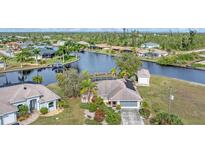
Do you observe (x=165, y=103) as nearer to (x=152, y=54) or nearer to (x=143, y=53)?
(x=152, y=54)

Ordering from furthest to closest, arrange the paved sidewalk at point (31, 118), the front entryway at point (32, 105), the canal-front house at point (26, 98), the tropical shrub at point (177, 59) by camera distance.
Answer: the tropical shrub at point (177, 59) → the front entryway at point (32, 105) → the canal-front house at point (26, 98) → the paved sidewalk at point (31, 118)

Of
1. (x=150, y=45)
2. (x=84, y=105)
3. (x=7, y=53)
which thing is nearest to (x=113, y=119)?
(x=84, y=105)

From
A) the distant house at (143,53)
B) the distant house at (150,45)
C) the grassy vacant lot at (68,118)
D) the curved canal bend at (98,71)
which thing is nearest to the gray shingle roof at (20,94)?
the grassy vacant lot at (68,118)

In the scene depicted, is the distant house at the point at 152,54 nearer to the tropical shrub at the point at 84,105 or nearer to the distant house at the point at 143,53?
the distant house at the point at 143,53

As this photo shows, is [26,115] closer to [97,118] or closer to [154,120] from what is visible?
[97,118]

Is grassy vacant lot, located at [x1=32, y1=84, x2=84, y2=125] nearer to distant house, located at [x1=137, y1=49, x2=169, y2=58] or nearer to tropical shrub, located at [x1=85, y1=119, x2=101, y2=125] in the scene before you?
tropical shrub, located at [x1=85, y1=119, x2=101, y2=125]

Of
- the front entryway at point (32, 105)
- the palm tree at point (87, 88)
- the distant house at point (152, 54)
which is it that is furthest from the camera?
the distant house at point (152, 54)
